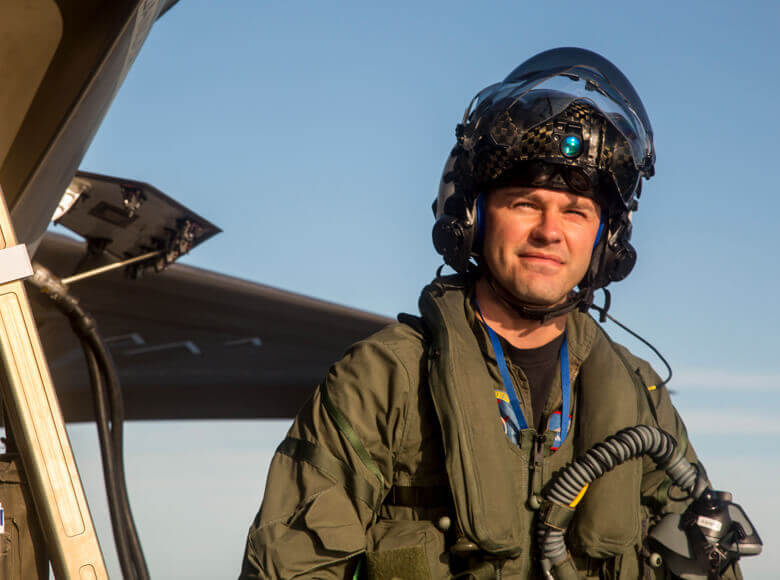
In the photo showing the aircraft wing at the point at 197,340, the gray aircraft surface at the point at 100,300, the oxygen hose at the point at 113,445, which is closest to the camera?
the gray aircraft surface at the point at 100,300

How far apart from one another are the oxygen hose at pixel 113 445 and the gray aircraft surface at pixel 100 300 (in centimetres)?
6

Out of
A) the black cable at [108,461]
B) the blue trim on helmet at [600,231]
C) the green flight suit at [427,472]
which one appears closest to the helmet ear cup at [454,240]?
the green flight suit at [427,472]

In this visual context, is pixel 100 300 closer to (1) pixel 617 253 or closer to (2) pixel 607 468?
(1) pixel 617 253

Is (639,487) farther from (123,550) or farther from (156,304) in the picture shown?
(156,304)

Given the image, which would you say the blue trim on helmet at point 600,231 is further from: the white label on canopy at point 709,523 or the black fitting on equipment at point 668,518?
the white label on canopy at point 709,523

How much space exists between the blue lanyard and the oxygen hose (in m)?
Answer: 3.60

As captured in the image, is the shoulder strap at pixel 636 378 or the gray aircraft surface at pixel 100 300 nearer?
the gray aircraft surface at pixel 100 300

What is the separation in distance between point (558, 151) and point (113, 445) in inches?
166

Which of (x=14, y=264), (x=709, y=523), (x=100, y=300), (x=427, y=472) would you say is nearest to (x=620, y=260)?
(x=709, y=523)

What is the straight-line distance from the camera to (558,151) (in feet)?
8.43

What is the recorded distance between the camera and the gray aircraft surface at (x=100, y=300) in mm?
2201

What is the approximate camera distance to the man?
233 centimetres

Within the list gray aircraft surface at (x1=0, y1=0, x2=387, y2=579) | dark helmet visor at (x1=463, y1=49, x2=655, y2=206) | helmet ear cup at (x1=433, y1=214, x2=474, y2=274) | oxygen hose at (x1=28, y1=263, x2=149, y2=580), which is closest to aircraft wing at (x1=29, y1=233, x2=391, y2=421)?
gray aircraft surface at (x1=0, y1=0, x2=387, y2=579)

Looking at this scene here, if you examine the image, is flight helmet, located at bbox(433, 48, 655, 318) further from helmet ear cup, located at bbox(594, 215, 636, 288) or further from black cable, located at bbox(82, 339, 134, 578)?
Answer: black cable, located at bbox(82, 339, 134, 578)
